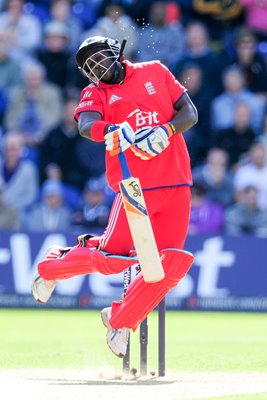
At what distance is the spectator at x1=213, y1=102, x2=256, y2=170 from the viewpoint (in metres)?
14.4

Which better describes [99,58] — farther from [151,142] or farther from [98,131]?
[151,142]

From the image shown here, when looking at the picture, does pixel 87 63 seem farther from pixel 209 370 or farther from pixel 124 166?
pixel 209 370

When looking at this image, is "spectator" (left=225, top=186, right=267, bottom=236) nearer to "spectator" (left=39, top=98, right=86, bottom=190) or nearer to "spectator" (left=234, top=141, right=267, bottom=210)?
"spectator" (left=234, top=141, right=267, bottom=210)

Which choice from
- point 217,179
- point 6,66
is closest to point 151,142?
point 217,179

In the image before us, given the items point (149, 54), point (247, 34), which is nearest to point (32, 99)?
point (149, 54)

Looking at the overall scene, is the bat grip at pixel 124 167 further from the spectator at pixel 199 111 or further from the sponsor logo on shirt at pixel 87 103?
the spectator at pixel 199 111

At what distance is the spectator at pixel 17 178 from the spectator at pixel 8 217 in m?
0.09

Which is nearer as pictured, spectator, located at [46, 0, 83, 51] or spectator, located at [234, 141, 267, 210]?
spectator, located at [234, 141, 267, 210]

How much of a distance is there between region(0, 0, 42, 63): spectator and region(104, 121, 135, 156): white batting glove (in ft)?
29.7

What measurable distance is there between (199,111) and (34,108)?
2463mm

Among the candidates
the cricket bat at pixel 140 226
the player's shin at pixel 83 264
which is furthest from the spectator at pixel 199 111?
the cricket bat at pixel 140 226

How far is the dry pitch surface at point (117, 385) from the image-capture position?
6438mm

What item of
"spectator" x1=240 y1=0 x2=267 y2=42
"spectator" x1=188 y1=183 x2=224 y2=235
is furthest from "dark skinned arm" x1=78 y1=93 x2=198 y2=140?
"spectator" x1=240 y1=0 x2=267 y2=42

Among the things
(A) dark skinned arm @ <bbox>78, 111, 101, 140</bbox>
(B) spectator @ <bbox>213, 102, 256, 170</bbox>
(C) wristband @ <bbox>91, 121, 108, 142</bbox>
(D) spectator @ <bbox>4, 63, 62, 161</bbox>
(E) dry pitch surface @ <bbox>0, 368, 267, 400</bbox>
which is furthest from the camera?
(D) spectator @ <bbox>4, 63, 62, 161</bbox>
